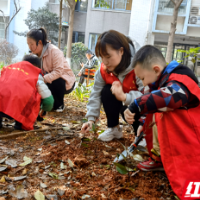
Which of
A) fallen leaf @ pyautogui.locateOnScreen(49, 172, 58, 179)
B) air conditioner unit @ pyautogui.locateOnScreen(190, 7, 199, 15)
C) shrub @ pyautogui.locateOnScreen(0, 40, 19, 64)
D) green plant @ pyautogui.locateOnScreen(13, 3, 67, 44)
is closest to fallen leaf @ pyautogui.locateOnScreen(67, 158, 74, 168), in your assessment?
fallen leaf @ pyautogui.locateOnScreen(49, 172, 58, 179)

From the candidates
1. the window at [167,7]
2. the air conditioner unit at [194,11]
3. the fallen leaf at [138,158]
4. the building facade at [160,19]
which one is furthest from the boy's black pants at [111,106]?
the air conditioner unit at [194,11]

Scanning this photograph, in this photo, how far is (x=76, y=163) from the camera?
166 cm

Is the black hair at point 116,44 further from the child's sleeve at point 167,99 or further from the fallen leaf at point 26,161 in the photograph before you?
the fallen leaf at point 26,161

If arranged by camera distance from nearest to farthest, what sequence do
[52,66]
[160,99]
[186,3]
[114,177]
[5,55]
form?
[160,99]
[114,177]
[52,66]
[186,3]
[5,55]

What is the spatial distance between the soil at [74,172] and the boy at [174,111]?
0.22m

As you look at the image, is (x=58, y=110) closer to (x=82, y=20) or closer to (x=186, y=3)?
(x=186, y=3)

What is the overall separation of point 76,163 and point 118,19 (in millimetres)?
10820

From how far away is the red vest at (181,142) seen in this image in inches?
47.6

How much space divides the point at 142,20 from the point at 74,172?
8.89m

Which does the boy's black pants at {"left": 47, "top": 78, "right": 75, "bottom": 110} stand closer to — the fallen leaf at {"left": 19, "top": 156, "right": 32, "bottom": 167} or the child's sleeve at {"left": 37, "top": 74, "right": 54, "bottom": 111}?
the child's sleeve at {"left": 37, "top": 74, "right": 54, "bottom": 111}

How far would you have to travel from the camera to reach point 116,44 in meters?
1.79

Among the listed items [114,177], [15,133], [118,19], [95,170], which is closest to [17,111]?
[15,133]

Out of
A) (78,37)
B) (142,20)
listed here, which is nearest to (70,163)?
(142,20)

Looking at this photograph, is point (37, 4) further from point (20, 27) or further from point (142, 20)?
point (142, 20)
